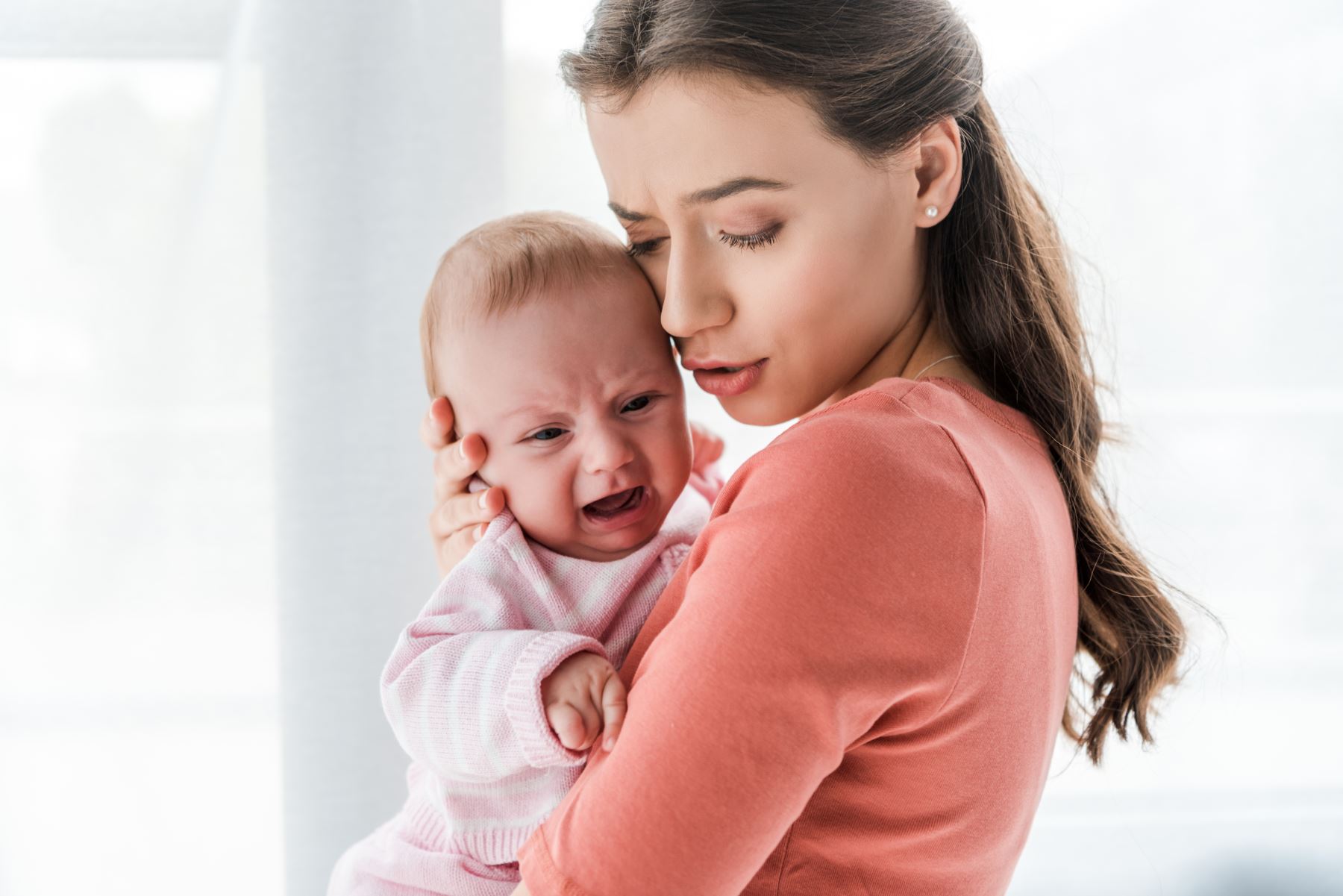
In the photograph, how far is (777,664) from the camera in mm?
721

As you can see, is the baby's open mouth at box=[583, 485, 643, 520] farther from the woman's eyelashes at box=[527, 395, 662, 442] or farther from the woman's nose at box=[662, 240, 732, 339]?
the woman's nose at box=[662, 240, 732, 339]

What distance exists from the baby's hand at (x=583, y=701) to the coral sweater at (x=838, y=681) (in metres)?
0.04

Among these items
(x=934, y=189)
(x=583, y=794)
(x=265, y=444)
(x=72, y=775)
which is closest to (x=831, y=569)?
(x=583, y=794)

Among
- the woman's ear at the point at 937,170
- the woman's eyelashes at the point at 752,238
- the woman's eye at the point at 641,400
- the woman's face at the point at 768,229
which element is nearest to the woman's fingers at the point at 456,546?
the woman's eye at the point at 641,400

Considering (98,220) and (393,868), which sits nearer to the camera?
(393,868)

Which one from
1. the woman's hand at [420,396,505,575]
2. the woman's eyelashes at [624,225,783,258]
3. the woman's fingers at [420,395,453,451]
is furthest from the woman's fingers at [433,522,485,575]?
the woman's eyelashes at [624,225,783,258]

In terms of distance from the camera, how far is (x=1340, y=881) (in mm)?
2219

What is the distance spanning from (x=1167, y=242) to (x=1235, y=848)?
1.26 m

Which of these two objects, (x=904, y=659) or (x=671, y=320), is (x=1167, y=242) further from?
(x=904, y=659)

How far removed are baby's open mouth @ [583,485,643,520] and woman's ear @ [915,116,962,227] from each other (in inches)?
17.1

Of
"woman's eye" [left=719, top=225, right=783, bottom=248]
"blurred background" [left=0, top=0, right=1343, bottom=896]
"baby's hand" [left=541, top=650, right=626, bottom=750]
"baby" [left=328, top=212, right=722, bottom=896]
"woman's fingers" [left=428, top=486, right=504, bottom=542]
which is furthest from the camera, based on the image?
"blurred background" [left=0, top=0, right=1343, bottom=896]

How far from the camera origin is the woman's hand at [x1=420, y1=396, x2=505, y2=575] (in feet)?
3.99

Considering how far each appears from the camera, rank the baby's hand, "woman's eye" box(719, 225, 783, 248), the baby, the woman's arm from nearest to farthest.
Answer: the woman's arm
the baby's hand
"woman's eye" box(719, 225, 783, 248)
the baby

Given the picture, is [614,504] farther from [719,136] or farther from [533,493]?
[719,136]
